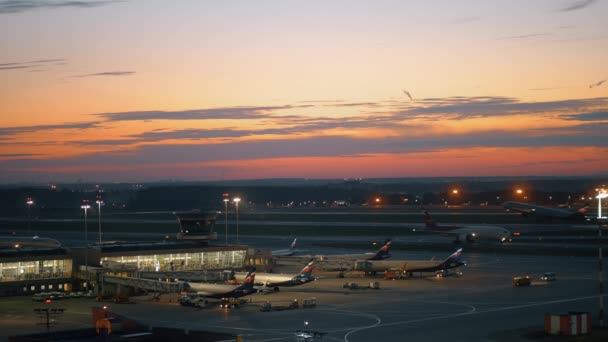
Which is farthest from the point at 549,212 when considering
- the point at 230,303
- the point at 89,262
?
the point at 230,303

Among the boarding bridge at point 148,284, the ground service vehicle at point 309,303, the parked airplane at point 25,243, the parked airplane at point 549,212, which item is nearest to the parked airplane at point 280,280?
the boarding bridge at point 148,284

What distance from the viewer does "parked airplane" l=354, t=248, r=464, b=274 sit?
88938 mm

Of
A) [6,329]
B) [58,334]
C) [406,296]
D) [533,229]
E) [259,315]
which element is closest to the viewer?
[58,334]

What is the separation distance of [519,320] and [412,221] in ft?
427

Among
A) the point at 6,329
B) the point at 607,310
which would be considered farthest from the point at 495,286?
the point at 6,329

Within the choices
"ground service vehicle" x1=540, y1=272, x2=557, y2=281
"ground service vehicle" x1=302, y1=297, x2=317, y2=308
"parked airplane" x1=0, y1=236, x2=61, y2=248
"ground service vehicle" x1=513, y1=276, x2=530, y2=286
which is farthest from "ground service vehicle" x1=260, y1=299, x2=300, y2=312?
"parked airplane" x1=0, y1=236, x2=61, y2=248

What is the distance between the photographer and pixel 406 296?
7338 centimetres

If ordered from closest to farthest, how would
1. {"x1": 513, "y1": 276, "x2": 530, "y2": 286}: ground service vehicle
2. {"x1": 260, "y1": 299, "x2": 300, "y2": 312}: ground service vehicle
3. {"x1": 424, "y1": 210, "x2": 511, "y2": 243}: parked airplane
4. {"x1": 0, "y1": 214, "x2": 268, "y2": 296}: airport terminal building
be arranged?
{"x1": 260, "y1": 299, "x2": 300, "y2": 312}: ground service vehicle
{"x1": 513, "y1": 276, "x2": 530, "y2": 286}: ground service vehicle
{"x1": 0, "y1": 214, "x2": 268, "y2": 296}: airport terminal building
{"x1": 424, "y1": 210, "x2": 511, "y2": 243}: parked airplane

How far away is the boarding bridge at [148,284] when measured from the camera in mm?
72250

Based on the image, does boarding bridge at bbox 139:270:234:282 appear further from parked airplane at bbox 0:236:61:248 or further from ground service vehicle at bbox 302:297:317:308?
parked airplane at bbox 0:236:61:248

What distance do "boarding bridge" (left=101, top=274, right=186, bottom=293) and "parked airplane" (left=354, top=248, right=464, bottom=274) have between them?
25.8 metres

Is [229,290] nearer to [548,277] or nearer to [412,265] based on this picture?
[412,265]

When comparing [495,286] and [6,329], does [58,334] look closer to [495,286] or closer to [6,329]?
[6,329]

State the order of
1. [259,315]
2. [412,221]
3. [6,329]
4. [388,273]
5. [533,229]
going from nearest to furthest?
1. [6,329]
2. [259,315]
3. [388,273]
4. [533,229]
5. [412,221]
